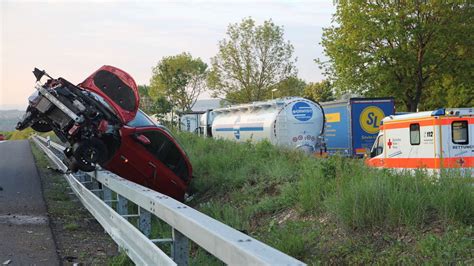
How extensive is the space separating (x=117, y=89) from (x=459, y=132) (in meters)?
8.89

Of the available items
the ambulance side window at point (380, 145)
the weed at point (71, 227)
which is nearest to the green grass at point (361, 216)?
the weed at point (71, 227)

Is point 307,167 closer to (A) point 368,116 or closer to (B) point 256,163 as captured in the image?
(B) point 256,163

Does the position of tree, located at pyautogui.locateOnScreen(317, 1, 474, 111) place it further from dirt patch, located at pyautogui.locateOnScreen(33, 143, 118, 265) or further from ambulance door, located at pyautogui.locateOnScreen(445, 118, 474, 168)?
dirt patch, located at pyautogui.locateOnScreen(33, 143, 118, 265)

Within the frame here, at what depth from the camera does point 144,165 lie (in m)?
9.15

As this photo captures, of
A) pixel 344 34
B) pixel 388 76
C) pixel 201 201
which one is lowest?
pixel 201 201

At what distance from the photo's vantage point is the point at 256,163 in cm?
1052

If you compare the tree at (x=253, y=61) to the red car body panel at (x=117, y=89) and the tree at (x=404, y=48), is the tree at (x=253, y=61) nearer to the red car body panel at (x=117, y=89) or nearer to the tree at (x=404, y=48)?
the tree at (x=404, y=48)

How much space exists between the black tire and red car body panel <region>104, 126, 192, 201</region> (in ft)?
2.50

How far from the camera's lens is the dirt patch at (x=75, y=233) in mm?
6152

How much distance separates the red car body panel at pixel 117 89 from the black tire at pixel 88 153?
2.42ft

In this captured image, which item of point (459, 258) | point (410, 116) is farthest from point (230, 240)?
point (410, 116)

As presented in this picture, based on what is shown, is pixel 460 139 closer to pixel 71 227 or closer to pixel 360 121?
pixel 71 227

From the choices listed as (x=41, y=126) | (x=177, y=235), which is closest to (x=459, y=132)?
(x=41, y=126)

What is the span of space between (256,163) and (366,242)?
18.4 ft
